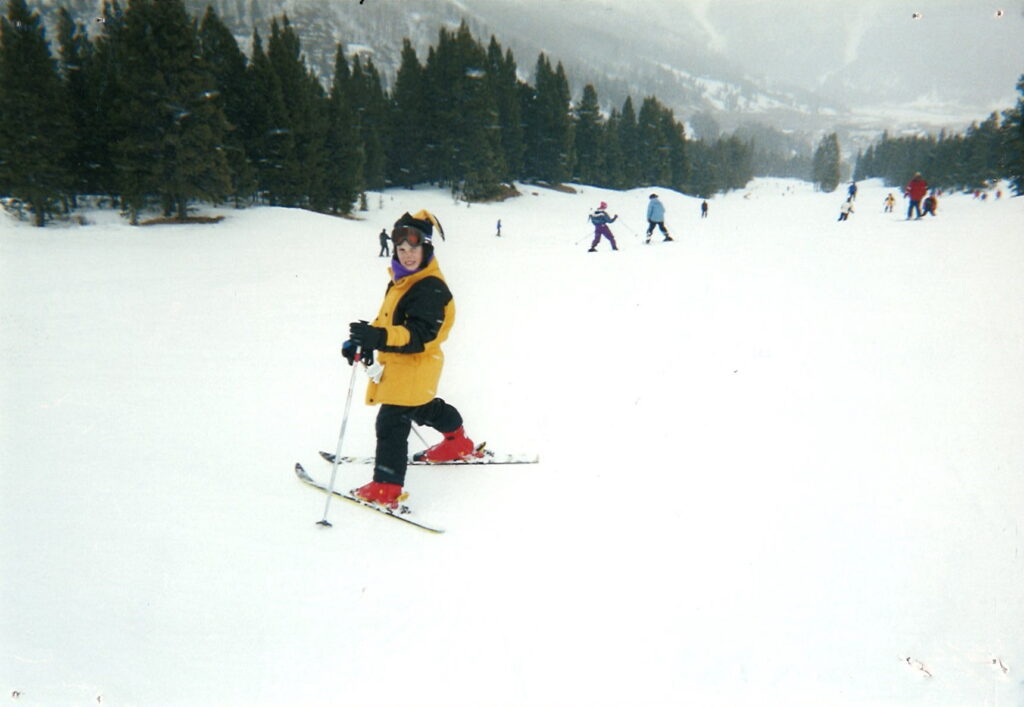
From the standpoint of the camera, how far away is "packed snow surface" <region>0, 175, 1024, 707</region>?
2.34 m

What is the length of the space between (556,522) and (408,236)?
212 cm

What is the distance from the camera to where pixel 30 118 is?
1942cm

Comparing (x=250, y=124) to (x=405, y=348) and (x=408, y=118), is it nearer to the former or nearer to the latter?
(x=408, y=118)

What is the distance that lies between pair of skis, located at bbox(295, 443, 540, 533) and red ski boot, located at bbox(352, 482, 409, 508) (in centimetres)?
3

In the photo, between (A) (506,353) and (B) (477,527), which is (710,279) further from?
(B) (477,527)

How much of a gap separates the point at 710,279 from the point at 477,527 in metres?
8.79

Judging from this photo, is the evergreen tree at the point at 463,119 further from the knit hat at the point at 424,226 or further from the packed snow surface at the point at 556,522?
the knit hat at the point at 424,226

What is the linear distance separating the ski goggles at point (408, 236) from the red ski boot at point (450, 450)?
5.23 feet

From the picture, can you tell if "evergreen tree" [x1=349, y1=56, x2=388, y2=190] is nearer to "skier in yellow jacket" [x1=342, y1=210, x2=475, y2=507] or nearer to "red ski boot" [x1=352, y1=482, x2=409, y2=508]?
"skier in yellow jacket" [x1=342, y1=210, x2=475, y2=507]

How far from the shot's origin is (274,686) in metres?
→ 2.29

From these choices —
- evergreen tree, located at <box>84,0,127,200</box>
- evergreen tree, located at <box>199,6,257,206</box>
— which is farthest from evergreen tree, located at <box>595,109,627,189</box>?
evergreen tree, located at <box>84,0,127,200</box>

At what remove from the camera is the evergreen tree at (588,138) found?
5562 cm

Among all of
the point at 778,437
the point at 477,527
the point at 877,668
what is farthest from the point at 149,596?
the point at 778,437

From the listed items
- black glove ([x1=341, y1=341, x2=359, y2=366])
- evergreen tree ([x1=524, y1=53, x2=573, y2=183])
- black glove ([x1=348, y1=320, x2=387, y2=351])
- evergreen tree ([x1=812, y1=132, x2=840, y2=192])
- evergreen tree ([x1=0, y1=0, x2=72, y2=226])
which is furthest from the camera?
evergreen tree ([x1=812, y1=132, x2=840, y2=192])
